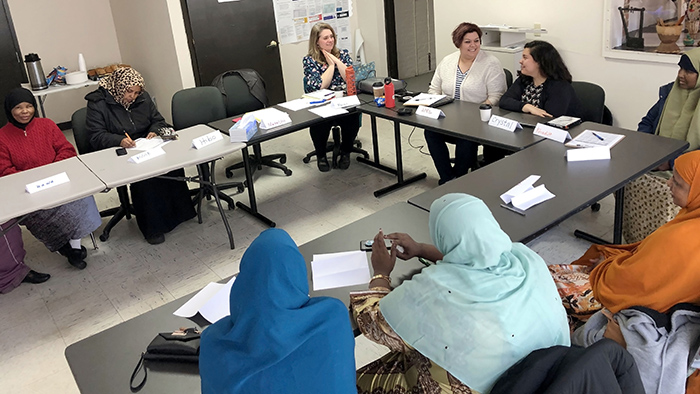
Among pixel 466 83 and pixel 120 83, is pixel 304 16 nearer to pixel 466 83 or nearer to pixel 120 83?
pixel 466 83

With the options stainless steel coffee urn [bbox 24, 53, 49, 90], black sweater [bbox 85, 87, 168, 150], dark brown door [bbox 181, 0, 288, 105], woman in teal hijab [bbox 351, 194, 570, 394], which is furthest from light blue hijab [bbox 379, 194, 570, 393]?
stainless steel coffee urn [bbox 24, 53, 49, 90]

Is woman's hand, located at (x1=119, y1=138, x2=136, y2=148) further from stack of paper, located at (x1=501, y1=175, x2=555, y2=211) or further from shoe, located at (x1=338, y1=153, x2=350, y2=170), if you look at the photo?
stack of paper, located at (x1=501, y1=175, x2=555, y2=211)

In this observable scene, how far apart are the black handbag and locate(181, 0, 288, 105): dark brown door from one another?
451 centimetres

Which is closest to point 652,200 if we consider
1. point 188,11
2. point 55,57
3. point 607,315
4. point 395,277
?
point 607,315

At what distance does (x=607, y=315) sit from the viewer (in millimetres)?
1868

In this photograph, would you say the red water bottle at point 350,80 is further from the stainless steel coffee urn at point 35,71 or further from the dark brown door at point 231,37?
the stainless steel coffee urn at point 35,71

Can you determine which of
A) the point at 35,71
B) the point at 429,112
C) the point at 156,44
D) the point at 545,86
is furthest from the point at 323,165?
the point at 35,71

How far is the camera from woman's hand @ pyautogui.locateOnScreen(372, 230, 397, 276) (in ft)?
6.57

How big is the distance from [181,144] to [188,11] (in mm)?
2463

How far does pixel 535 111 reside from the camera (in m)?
3.61

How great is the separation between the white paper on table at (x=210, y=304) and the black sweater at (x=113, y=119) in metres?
2.13

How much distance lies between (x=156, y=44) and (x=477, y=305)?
5483mm

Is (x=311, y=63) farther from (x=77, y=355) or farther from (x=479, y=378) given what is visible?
(x=479, y=378)

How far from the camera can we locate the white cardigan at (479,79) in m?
4.10
